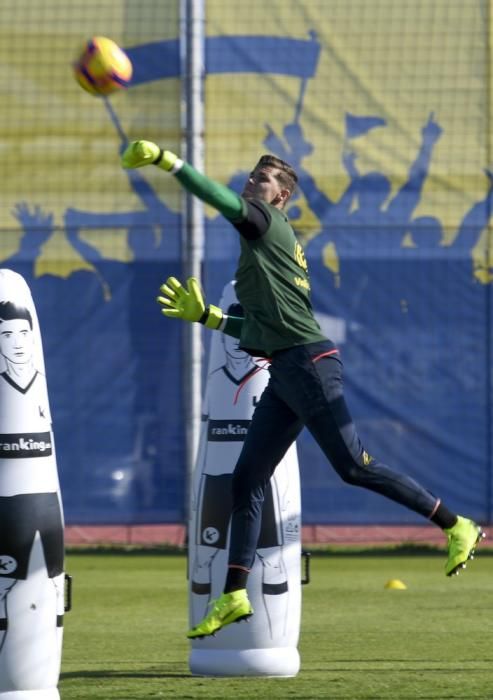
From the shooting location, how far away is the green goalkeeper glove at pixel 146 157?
5.41 meters

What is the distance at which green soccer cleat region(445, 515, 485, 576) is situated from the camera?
6227mm

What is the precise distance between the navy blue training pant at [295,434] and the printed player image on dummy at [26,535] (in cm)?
75

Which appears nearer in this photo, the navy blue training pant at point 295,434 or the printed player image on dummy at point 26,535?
the printed player image on dummy at point 26,535

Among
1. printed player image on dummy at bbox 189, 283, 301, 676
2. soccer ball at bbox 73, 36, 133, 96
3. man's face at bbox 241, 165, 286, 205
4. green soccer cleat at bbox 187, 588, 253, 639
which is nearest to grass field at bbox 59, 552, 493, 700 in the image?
printed player image on dummy at bbox 189, 283, 301, 676

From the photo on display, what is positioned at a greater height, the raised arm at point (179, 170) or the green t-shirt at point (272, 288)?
the raised arm at point (179, 170)

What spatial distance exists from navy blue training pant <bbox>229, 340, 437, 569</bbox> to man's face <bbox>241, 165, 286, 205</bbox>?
0.62 metres

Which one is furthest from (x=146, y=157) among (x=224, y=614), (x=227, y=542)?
(x=227, y=542)

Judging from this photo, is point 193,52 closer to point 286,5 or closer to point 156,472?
point 286,5

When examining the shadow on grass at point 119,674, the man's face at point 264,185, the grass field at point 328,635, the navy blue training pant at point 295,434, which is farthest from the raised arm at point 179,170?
the shadow on grass at point 119,674

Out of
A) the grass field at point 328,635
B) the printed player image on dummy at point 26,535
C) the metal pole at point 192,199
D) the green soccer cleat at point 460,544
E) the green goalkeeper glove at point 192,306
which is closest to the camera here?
the printed player image on dummy at point 26,535

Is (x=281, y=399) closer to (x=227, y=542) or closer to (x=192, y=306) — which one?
(x=192, y=306)

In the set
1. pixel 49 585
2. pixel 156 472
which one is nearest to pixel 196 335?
pixel 156 472

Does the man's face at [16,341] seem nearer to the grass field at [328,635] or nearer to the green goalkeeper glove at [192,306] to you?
the green goalkeeper glove at [192,306]

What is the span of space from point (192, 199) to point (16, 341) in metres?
9.03
